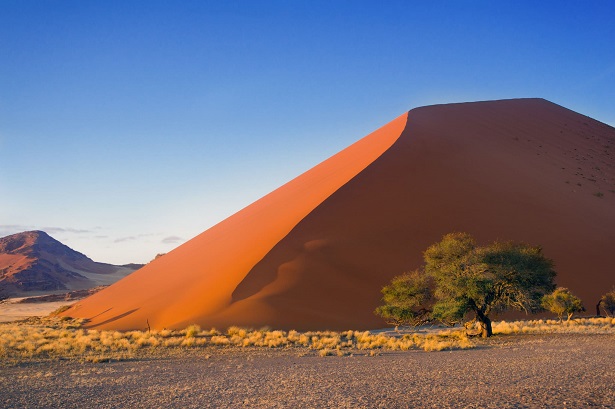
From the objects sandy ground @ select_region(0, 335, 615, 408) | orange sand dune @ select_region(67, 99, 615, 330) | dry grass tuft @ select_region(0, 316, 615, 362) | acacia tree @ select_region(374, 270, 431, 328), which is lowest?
dry grass tuft @ select_region(0, 316, 615, 362)

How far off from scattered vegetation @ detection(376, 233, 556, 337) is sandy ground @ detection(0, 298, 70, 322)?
3645cm

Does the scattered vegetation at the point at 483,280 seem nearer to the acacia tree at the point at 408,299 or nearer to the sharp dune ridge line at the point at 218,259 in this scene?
the acacia tree at the point at 408,299

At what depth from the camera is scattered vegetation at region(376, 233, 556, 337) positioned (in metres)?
19.9

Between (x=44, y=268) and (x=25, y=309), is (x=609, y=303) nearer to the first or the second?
(x=25, y=309)

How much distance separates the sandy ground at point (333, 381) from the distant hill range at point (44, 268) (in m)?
65.5

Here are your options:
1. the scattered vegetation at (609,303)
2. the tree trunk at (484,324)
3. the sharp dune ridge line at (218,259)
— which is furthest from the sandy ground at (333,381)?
the scattered vegetation at (609,303)

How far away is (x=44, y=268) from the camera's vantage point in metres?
84.9

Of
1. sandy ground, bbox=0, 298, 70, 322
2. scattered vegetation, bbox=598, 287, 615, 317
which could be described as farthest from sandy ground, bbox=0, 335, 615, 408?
sandy ground, bbox=0, 298, 70, 322

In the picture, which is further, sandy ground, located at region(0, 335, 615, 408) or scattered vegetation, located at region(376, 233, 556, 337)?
scattered vegetation, located at region(376, 233, 556, 337)

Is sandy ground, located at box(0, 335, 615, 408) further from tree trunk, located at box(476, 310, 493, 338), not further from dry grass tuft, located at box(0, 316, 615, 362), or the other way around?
tree trunk, located at box(476, 310, 493, 338)

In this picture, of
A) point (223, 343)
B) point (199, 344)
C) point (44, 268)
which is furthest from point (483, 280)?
point (44, 268)

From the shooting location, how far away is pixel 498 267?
2028 centimetres

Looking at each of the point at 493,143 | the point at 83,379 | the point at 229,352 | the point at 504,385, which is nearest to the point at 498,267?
the point at 229,352

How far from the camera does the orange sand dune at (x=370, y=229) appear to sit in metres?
27.7
